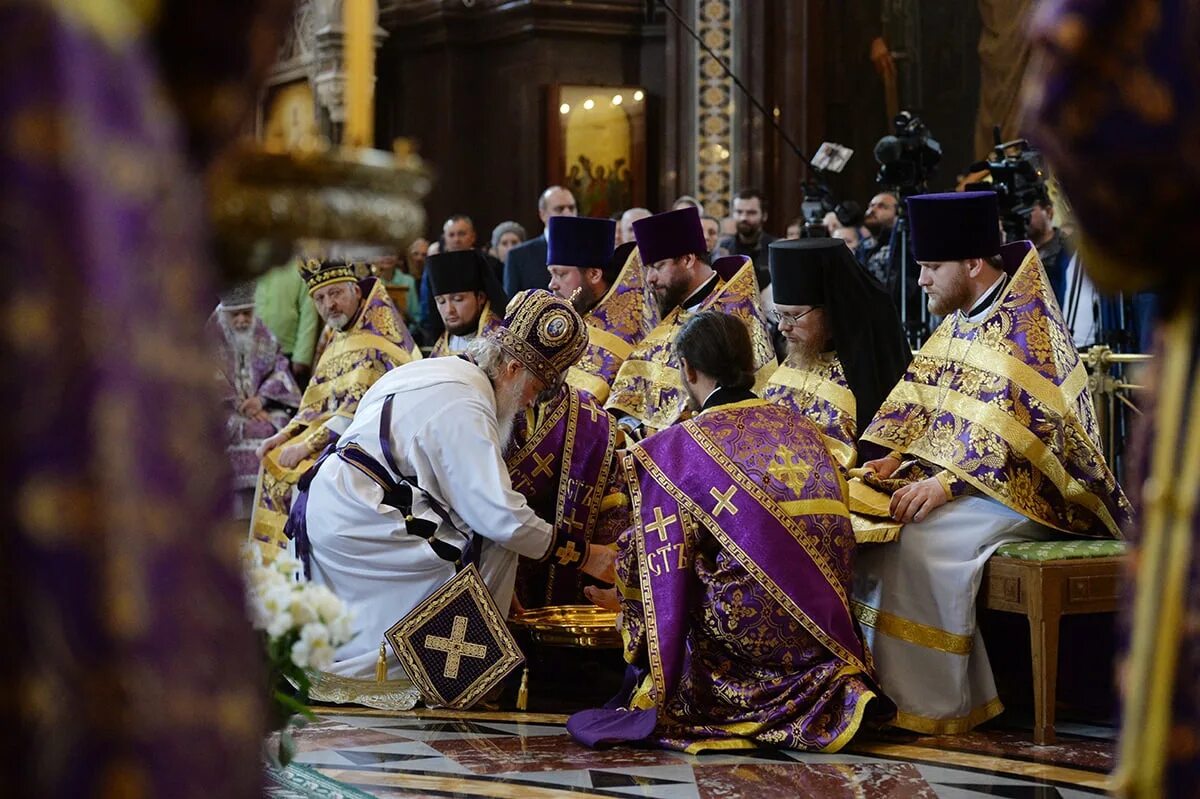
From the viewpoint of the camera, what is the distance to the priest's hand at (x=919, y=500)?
603cm

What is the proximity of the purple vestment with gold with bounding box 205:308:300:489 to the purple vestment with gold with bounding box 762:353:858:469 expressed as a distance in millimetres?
4217

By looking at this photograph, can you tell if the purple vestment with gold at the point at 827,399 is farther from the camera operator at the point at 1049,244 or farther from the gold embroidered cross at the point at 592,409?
the camera operator at the point at 1049,244

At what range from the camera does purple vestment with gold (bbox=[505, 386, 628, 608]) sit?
268 inches

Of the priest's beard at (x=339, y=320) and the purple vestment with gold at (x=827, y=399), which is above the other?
the priest's beard at (x=339, y=320)

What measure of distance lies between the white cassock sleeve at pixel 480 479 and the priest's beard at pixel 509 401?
250mm

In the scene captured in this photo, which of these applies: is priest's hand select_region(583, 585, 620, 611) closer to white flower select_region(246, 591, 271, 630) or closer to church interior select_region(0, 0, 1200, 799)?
church interior select_region(0, 0, 1200, 799)

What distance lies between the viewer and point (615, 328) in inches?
349

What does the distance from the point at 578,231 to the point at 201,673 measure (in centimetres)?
842

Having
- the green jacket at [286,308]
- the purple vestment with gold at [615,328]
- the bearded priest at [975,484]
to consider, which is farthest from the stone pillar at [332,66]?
the bearded priest at [975,484]

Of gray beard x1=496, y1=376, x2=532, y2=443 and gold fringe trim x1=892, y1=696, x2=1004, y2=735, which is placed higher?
gray beard x1=496, y1=376, x2=532, y2=443

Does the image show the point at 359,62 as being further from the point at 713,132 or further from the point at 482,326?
A: the point at 713,132

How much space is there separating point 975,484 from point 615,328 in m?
3.26

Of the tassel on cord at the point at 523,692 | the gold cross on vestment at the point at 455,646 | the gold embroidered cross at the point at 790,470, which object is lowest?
the tassel on cord at the point at 523,692

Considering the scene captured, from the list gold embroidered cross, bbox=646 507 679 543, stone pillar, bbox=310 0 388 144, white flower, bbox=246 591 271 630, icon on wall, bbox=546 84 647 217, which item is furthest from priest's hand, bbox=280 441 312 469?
icon on wall, bbox=546 84 647 217
